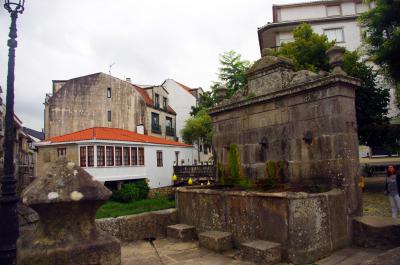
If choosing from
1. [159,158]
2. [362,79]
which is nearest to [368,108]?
[362,79]

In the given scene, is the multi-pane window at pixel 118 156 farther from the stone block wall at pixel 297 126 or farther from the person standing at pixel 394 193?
the person standing at pixel 394 193

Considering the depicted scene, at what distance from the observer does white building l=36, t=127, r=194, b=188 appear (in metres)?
23.3

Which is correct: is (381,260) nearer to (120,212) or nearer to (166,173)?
(120,212)

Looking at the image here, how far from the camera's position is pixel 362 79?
17.1m

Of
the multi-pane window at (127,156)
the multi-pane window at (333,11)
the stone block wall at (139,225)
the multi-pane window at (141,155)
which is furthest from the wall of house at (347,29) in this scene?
the stone block wall at (139,225)

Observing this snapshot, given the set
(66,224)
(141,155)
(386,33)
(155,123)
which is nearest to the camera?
(66,224)

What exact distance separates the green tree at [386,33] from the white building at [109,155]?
18055 millimetres

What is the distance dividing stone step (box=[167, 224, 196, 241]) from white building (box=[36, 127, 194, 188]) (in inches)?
608

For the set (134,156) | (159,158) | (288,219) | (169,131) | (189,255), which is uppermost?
(169,131)

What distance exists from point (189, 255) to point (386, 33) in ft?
47.3

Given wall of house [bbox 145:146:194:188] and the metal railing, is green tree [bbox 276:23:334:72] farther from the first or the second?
wall of house [bbox 145:146:194:188]

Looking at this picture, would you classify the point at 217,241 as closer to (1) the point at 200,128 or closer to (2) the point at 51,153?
(2) the point at 51,153

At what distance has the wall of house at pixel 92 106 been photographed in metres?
32.4

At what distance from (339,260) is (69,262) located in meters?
4.32
